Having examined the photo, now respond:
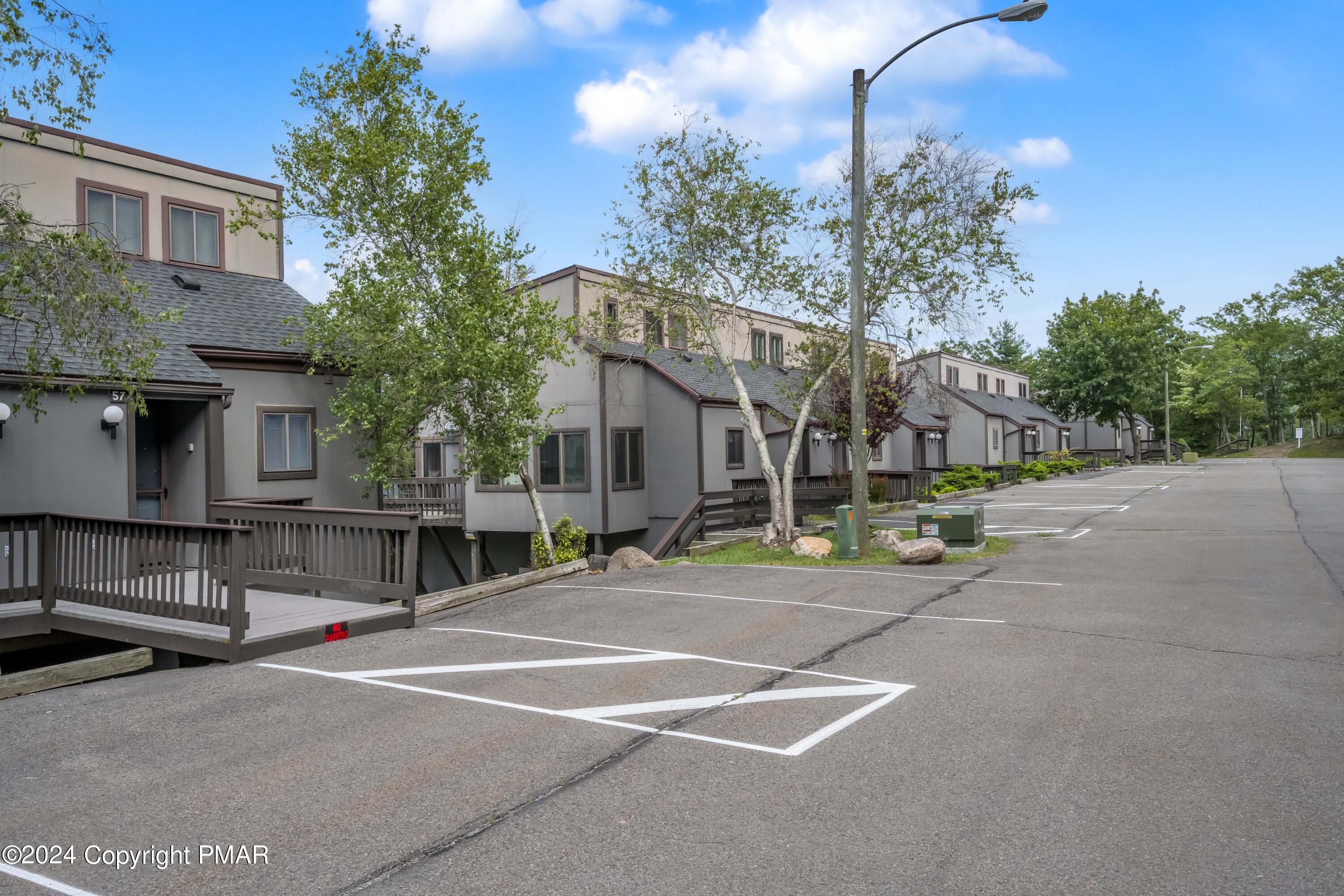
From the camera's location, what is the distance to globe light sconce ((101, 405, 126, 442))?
12.0m

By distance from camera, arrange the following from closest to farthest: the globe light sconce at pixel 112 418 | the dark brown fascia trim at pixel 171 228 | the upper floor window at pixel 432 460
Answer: the globe light sconce at pixel 112 418 < the dark brown fascia trim at pixel 171 228 < the upper floor window at pixel 432 460

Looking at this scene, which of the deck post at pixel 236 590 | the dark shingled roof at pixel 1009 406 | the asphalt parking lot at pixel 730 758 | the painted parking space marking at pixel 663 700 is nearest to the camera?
the asphalt parking lot at pixel 730 758

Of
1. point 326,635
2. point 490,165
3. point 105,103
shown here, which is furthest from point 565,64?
point 326,635

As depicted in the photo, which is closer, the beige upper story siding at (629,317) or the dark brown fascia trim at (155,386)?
the dark brown fascia trim at (155,386)

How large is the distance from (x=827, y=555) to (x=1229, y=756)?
403 inches

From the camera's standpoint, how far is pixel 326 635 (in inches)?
362

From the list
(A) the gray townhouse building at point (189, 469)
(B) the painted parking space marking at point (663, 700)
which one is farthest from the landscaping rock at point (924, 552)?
(A) the gray townhouse building at point (189, 469)

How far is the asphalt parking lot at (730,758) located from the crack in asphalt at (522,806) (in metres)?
0.02

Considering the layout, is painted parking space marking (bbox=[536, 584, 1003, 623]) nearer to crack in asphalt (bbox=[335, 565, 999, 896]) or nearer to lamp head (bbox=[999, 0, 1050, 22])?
crack in asphalt (bbox=[335, 565, 999, 896])

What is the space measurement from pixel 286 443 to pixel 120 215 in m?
5.64

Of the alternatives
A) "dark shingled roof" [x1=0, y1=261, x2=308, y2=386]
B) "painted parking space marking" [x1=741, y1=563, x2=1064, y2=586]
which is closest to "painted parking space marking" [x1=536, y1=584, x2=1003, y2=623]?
"painted parking space marking" [x1=741, y1=563, x2=1064, y2=586]

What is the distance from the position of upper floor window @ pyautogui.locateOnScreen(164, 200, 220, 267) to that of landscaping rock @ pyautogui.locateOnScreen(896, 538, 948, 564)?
1517 centimetres

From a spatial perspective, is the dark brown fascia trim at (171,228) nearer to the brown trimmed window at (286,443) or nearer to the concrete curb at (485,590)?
the brown trimmed window at (286,443)

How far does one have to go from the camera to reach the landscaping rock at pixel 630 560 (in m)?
15.3
